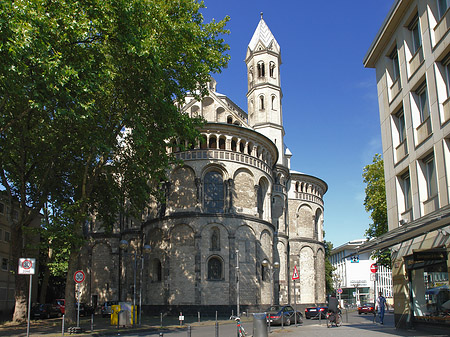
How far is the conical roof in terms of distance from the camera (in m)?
52.2

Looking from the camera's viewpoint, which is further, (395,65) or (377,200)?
(377,200)

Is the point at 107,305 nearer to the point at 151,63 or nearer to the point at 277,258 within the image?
the point at 277,258

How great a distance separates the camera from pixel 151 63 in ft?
71.4

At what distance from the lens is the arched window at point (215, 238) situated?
119ft

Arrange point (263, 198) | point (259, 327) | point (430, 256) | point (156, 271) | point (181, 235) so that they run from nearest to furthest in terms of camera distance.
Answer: point (259, 327) < point (430, 256) < point (181, 235) < point (156, 271) < point (263, 198)

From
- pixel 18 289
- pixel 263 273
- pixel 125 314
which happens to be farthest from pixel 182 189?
pixel 125 314

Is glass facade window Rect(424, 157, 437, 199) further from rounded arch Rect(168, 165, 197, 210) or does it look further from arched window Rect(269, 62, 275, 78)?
arched window Rect(269, 62, 275, 78)

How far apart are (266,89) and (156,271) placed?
23862 millimetres

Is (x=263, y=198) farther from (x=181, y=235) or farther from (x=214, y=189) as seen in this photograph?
(x=181, y=235)

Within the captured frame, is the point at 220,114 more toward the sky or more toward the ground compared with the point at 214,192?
more toward the sky

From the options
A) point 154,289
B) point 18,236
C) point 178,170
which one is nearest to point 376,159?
point 178,170

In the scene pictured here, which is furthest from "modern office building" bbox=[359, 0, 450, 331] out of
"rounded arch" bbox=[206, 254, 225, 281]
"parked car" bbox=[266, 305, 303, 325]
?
"rounded arch" bbox=[206, 254, 225, 281]

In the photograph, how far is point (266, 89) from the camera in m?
50.9

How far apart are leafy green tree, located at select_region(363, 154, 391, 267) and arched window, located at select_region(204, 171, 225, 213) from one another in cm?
1248
